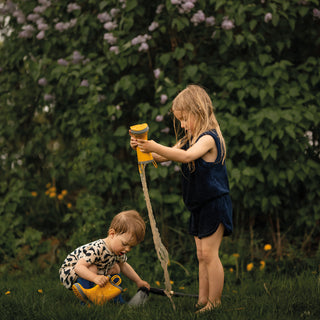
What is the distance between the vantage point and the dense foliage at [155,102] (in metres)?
3.83

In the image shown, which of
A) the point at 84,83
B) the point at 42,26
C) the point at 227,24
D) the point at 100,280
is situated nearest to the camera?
the point at 100,280

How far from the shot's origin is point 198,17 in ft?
12.5

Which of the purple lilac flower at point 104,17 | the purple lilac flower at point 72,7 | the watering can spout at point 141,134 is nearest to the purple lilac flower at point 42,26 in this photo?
the purple lilac flower at point 72,7

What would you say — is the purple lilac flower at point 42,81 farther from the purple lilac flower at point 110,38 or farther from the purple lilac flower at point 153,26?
the purple lilac flower at point 153,26

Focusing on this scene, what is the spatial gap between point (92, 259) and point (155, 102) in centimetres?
175

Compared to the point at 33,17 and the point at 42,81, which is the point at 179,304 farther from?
the point at 33,17

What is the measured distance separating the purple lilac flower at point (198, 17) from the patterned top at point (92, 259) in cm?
201

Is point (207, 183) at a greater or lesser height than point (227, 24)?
lesser

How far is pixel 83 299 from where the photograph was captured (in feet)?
8.95

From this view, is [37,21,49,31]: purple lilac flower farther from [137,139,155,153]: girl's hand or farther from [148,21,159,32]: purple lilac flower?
[137,139,155,153]: girl's hand

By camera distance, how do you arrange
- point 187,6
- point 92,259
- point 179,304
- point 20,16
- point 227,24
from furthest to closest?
1. point 20,16
2. point 227,24
3. point 187,6
4. point 179,304
5. point 92,259

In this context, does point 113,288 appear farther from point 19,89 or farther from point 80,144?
point 19,89

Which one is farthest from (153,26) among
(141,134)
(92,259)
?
(92,259)

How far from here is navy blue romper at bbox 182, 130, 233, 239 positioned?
2678 millimetres
